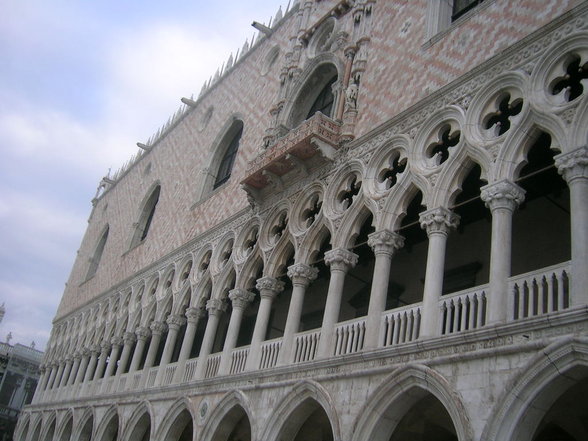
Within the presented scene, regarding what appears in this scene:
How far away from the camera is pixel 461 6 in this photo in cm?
1089

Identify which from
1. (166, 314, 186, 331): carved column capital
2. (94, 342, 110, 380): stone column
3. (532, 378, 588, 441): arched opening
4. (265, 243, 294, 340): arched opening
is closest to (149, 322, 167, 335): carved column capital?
(166, 314, 186, 331): carved column capital

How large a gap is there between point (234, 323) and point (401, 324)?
4.72m

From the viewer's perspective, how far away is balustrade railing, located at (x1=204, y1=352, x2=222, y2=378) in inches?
480

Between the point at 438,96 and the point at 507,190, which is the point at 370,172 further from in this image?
the point at 507,190

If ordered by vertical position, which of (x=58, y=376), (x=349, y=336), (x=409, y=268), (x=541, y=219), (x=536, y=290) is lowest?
(x=349, y=336)

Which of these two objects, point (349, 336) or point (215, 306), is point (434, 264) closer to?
point (349, 336)

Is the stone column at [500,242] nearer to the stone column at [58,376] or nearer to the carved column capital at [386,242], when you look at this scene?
the carved column capital at [386,242]

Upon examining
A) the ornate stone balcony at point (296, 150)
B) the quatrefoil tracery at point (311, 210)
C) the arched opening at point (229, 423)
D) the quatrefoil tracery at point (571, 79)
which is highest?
the ornate stone balcony at point (296, 150)

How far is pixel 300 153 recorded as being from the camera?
11742mm

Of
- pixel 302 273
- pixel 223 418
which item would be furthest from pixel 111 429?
pixel 302 273

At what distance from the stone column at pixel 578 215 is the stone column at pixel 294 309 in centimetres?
485

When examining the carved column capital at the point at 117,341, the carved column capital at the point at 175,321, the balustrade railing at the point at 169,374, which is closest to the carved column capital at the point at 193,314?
the carved column capital at the point at 175,321

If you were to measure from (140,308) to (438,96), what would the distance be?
10.6 m

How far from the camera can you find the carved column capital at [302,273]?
430 inches
